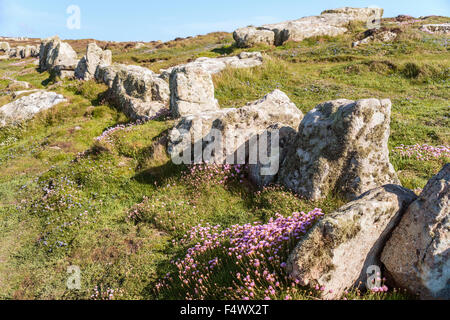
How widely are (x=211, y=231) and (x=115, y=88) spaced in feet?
57.5

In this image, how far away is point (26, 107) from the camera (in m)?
22.1

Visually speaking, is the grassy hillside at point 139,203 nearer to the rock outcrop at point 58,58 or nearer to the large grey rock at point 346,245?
the large grey rock at point 346,245

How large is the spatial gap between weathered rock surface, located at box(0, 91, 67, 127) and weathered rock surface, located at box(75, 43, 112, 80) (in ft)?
24.3

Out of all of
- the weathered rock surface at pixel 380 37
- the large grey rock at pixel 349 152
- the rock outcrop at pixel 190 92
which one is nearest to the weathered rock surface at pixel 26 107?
the rock outcrop at pixel 190 92

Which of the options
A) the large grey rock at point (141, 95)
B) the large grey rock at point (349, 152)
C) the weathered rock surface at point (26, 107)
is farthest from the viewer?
the weathered rock surface at point (26, 107)

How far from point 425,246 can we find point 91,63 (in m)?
33.3

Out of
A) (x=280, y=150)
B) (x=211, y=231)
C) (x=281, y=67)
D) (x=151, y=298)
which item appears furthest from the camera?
(x=281, y=67)

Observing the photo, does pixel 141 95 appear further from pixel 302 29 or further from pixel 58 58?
pixel 302 29

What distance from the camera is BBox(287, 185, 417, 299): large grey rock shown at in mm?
4695

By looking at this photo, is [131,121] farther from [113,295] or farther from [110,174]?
[113,295]

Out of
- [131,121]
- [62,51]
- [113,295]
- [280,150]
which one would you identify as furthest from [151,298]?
[62,51]

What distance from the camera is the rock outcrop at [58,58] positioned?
35.7 meters

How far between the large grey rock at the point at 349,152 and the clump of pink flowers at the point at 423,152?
10.6 feet
